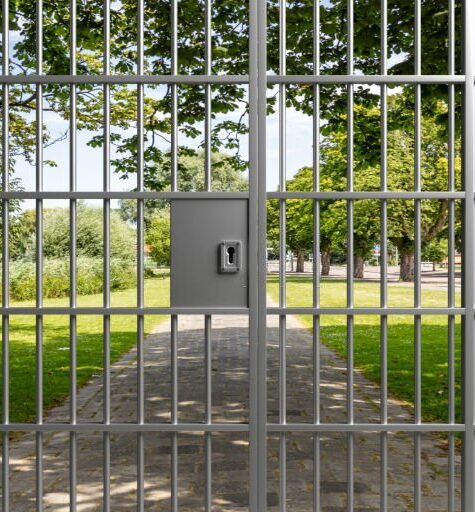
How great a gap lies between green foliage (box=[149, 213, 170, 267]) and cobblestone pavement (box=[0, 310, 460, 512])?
15.0m

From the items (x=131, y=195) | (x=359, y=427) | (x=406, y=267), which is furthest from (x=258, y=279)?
(x=406, y=267)

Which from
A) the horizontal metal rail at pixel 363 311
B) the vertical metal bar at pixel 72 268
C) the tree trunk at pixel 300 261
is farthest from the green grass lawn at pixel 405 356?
the tree trunk at pixel 300 261

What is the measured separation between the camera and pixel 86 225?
85.8ft

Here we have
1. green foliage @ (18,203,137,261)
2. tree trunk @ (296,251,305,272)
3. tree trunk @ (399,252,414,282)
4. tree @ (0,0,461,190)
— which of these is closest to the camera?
tree @ (0,0,461,190)

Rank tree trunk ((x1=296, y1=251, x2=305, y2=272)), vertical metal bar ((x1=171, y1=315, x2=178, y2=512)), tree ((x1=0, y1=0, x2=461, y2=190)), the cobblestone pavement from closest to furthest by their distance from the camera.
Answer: vertical metal bar ((x1=171, y1=315, x2=178, y2=512))
the cobblestone pavement
tree ((x1=0, y1=0, x2=461, y2=190))
tree trunk ((x1=296, y1=251, x2=305, y2=272))

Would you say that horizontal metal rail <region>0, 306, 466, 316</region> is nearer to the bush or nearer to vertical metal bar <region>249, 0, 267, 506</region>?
vertical metal bar <region>249, 0, 267, 506</region>

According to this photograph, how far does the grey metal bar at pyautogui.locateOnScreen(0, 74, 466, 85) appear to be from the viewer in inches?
132

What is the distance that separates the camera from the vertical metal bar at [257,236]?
334cm

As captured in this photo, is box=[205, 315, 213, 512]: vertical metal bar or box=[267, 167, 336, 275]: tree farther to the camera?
box=[267, 167, 336, 275]: tree

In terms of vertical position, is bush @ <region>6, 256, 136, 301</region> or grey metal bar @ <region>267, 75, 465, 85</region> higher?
grey metal bar @ <region>267, 75, 465, 85</region>

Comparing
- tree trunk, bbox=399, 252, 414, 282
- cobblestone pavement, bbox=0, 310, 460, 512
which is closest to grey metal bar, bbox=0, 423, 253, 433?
cobblestone pavement, bbox=0, 310, 460, 512

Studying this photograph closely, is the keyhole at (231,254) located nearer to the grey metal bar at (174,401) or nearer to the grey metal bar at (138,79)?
the grey metal bar at (174,401)

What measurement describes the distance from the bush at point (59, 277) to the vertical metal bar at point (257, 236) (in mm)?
18535

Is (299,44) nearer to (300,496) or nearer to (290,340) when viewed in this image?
(300,496)
